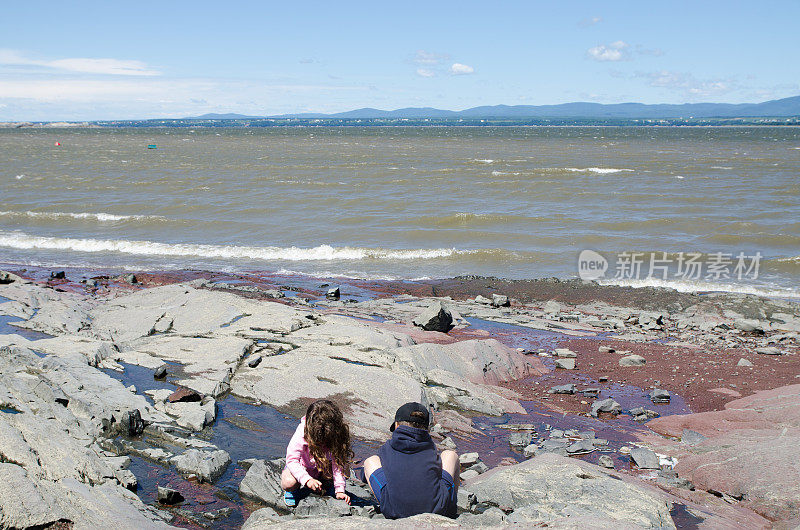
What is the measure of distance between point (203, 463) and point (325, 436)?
4.73ft

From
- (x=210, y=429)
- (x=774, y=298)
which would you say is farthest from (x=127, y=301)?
(x=774, y=298)

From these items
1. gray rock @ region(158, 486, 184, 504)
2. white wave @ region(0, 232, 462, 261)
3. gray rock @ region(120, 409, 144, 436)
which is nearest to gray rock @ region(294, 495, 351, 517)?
gray rock @ region(158, 486, 184, 504)

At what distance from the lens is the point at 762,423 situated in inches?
305

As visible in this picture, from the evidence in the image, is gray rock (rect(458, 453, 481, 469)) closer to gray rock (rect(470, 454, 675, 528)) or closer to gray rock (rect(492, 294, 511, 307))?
gray rock (rect(470, 454, 675, 528))

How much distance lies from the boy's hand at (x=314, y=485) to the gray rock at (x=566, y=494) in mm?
1328

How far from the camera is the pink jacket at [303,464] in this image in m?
4.96

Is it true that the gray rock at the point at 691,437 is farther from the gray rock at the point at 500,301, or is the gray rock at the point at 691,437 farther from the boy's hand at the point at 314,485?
the gray rock at the point at 500,301

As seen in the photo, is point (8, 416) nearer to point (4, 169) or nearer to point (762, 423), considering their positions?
point (762, 423)

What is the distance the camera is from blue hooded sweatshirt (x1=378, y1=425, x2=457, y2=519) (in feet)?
14.8

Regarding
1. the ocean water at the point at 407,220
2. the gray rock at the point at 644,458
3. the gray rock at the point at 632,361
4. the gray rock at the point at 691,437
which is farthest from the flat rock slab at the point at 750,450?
the ocean water at the point at 407,220

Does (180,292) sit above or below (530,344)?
above

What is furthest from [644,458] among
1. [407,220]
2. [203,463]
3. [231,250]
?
[407,220]

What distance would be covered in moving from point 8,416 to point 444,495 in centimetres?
361

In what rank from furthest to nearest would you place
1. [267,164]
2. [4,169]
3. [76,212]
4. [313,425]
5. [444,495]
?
[267,164], [4,169], [76,212], [313,425], [444,495]
